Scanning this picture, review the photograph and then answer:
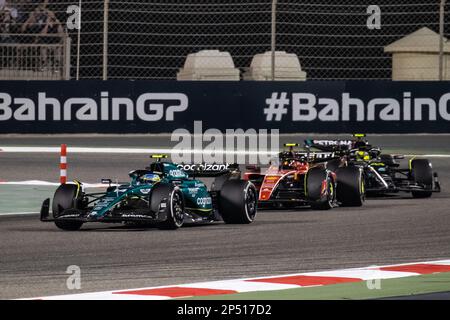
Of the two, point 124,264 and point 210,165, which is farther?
point 210,165

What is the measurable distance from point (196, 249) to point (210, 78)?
18.7 meters

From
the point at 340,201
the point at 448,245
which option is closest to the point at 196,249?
the point at 448,245

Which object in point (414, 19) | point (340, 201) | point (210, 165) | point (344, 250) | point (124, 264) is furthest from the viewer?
point (414, 19)

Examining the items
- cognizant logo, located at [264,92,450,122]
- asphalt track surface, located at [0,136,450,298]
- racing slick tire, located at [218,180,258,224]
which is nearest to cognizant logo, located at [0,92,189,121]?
cognizant logo, located at [264,92,450,122]

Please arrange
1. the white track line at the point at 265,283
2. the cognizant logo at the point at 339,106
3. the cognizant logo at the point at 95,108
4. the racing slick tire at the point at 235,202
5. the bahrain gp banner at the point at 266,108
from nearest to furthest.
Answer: the white track line at the point at 265,283, the racing slick tire at the point at 235,202, the cognizant logo at the point at 95,108, the bahrain gp banner at the point at 266,108, the cognizant logo at the point at 339,106

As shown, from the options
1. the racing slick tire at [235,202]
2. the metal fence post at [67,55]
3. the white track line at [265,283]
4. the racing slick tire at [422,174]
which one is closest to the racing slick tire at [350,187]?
the racing slick tire at [422,174]

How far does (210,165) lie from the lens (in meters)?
15.2

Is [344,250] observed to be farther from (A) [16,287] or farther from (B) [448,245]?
(A) [16,287]

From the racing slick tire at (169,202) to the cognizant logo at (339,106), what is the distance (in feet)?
53.8

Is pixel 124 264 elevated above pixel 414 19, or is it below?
below

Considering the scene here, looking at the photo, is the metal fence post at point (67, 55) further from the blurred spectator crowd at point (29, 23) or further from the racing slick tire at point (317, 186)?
the racing slick tire at point (317, 186)

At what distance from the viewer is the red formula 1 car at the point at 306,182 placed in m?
16.2

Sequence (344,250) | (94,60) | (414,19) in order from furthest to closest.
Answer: (414,19)
(94,60)
(344,250)

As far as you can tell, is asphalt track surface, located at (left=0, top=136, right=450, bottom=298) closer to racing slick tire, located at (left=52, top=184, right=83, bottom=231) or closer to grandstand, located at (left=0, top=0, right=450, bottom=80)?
Result: racing slick tire, located at (left=52, top=184, right=83, bottom=231)
